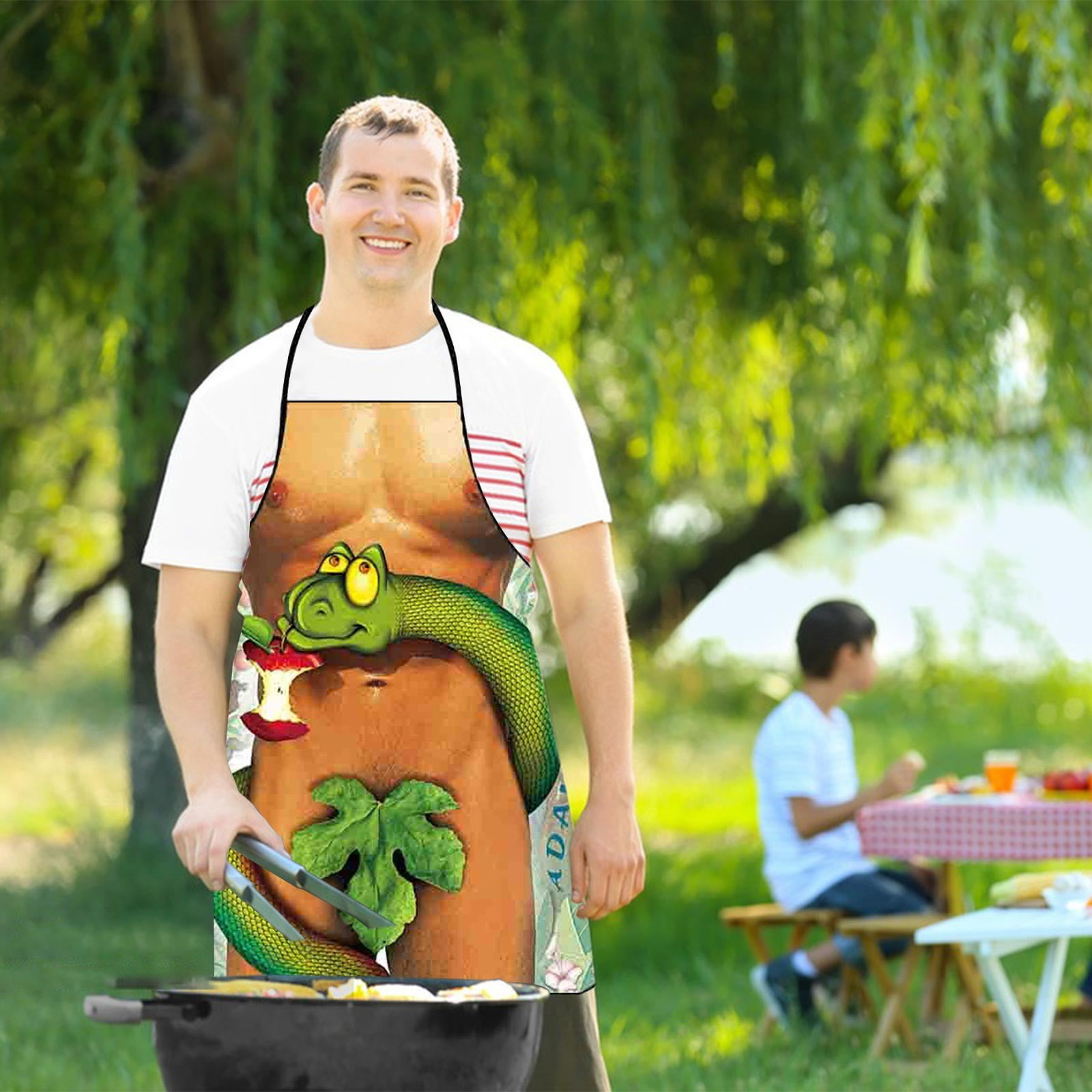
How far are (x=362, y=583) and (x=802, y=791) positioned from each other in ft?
11.2

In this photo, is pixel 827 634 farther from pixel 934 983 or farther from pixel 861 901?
pixel 934 983

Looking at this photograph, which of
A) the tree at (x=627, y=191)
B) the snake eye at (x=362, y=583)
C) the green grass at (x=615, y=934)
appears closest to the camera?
the snake eye at (x=362, y=583)

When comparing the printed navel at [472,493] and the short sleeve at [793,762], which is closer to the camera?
the printed navel at [472,493]

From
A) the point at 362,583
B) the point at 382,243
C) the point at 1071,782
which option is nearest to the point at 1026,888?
the point at 1071,782

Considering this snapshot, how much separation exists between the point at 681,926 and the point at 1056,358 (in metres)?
2.50

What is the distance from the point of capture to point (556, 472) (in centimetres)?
290

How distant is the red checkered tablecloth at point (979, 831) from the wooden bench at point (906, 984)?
20 cm

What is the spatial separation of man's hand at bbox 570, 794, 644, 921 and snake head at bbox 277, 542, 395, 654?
0.39m

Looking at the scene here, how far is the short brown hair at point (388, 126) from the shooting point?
113 inches

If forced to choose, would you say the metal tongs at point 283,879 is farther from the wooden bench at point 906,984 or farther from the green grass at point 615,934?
the wooden bench at point 906,984

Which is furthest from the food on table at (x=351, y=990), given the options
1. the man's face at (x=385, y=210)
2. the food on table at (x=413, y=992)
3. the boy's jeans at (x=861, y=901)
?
the boy's jeans at (x=861, y=901)

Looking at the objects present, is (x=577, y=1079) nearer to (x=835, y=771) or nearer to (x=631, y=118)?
(x=835, y=771)

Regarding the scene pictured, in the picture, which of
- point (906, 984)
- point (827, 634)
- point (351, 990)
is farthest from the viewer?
point (827, 634)

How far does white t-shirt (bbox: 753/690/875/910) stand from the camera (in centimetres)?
609
